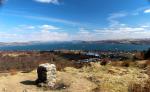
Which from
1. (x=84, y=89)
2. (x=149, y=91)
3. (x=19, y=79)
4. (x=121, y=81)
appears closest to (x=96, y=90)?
(x=84, y=89)

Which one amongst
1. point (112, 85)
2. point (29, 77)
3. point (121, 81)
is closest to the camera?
point (112, 85)

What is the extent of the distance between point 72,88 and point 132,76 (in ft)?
15.5

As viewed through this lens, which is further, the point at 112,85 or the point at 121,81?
the point at 121,81

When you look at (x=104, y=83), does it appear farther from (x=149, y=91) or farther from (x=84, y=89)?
(x=149, y=91)

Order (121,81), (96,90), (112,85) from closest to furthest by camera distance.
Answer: (96,90), (112,85), (121,81)

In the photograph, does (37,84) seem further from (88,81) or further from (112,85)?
(112,85)

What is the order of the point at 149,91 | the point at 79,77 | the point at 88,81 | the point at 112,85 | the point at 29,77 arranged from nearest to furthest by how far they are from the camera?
the point at 149,91 → the point at 112,85 → the point at 88,81 → the point at 79,77 → the point at 29,77

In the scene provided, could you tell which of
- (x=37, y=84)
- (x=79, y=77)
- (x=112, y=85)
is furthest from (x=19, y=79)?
(x=112, y=85)

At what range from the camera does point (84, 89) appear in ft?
47.5

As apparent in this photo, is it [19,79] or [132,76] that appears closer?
[132,76]

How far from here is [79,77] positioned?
1812 cm

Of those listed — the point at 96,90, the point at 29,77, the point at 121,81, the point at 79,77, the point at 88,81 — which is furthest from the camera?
the point at 29,77

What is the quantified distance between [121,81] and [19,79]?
7.58 m

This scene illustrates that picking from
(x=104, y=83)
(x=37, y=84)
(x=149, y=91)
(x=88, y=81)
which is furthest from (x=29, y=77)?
(x=149, y=91)
